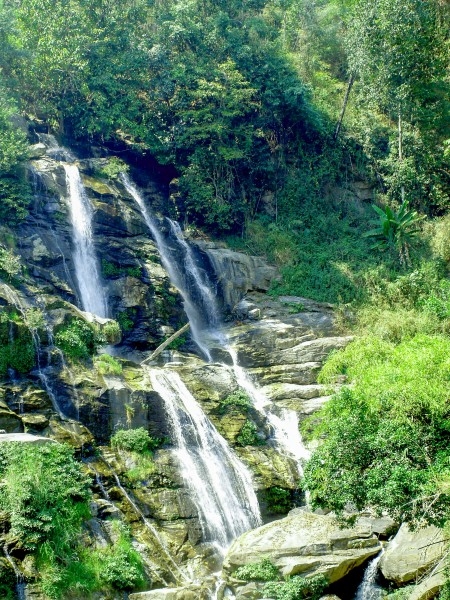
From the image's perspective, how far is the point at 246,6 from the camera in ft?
129

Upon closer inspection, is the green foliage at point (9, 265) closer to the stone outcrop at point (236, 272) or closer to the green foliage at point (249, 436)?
the green foliage at point (249, 436)

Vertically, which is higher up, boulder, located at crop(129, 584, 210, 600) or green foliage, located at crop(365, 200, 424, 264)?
green foliage, located at crop(365, 200, 424, 264)

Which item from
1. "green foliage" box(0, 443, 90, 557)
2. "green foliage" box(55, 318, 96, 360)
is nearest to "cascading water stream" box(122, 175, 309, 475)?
"green foliage" box(55, 318, 96, 360)

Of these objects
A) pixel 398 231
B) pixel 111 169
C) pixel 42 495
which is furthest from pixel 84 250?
pixel 398 231

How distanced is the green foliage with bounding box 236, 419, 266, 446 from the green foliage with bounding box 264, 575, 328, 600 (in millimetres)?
6536

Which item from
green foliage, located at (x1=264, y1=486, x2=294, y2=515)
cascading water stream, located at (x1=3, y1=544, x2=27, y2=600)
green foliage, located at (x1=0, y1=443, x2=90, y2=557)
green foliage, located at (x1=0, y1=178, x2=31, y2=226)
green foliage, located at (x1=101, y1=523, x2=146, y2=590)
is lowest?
green foliage, located at (x1=264, y1=486, x2=294, y2=515)

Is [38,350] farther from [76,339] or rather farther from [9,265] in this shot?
[9,265]

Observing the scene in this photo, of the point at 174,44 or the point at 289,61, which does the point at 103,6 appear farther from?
the point at 289,61

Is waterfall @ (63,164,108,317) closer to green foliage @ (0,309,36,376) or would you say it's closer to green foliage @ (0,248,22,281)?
green foliage @ (0,248,22,281)

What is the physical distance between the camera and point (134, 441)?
59.5ft

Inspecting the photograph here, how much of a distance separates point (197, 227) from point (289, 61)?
13246 millimetres

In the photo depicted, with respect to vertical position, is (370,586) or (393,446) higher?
(393,446)

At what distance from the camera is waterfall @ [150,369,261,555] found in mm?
17391

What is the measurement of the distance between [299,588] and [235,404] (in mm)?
8153
